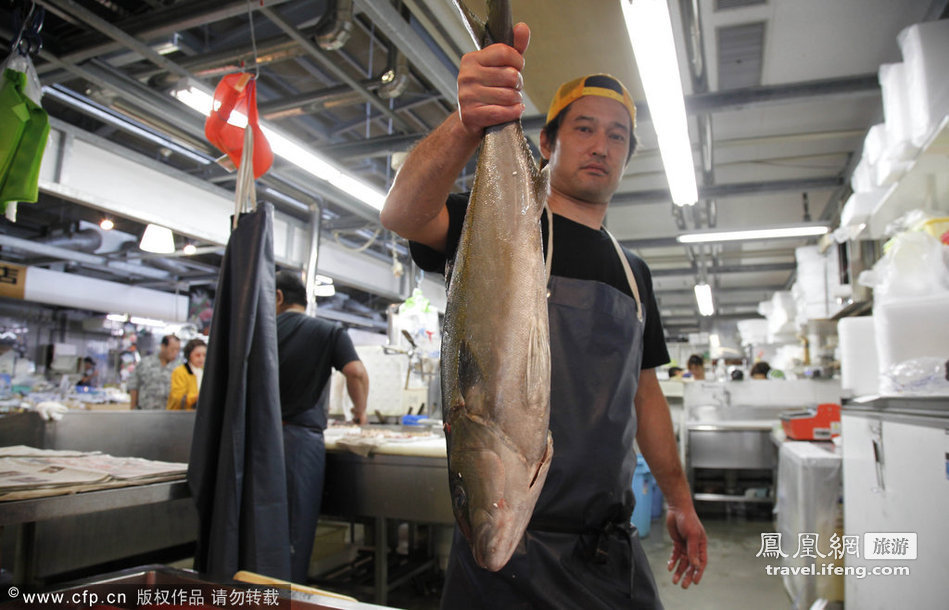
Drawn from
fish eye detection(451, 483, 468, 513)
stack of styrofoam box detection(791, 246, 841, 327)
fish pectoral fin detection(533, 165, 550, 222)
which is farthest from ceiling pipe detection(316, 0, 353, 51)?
stack of styrofoam box detection(791, 246, 841, 327)

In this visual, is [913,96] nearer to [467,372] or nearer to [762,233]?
[467,372]

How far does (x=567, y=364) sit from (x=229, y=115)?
1.76 metres

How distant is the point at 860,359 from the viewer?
368 cm

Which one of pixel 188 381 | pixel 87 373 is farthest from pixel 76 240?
pixel 87 373

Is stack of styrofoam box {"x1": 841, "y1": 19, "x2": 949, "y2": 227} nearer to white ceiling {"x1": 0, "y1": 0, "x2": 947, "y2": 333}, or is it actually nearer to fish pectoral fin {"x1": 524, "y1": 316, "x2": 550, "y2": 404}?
white ceiling {"x1": 0, "y1": 0, "x2": 947, "y2": 333}

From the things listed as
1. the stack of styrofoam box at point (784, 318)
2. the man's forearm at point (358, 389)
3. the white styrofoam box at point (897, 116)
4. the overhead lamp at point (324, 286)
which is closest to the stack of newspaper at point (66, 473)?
the man's forearm at point (358, 389)

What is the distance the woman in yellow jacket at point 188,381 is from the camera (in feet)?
18.6

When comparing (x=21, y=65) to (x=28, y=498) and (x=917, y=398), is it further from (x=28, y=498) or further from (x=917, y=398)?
(x=917, y=398)

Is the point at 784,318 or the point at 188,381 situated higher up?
the point at 784,318

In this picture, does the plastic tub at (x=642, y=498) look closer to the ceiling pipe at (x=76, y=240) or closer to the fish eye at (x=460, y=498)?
the fish eye at (x=460, y=498)

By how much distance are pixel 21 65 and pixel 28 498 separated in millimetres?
2110

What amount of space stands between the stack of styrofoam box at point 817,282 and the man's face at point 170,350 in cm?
740

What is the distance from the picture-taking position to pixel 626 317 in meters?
1.33

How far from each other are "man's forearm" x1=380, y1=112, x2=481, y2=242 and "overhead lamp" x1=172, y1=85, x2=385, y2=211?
8.28 ft
